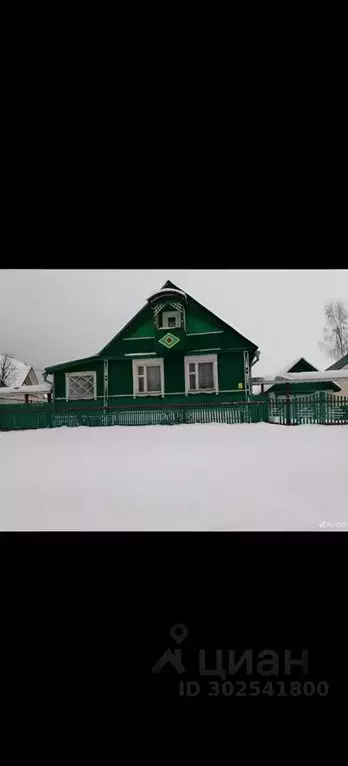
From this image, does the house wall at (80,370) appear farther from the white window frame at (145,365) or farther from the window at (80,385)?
the white window frame at (145,365)

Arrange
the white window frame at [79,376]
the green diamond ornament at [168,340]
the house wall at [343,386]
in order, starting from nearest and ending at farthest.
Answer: the house wall at [343,386] → the white window frame at [79,376] → the green diamond ornament at [168,340]

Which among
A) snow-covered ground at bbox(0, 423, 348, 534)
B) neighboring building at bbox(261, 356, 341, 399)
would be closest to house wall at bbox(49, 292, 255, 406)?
neighboring building at bbox(261, 356, 341, 399)

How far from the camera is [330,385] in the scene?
14.5 feet

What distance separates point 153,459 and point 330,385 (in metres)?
2.75

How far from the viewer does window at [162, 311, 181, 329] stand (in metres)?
5.40

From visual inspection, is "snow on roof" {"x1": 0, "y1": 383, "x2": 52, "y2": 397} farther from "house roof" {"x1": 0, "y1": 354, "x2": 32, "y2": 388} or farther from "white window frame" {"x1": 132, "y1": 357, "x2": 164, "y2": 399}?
"white window frame" {"x1": 132, "y1": 357, "x2": 164, "y2": 399}

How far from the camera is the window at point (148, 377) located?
5.46 metres
